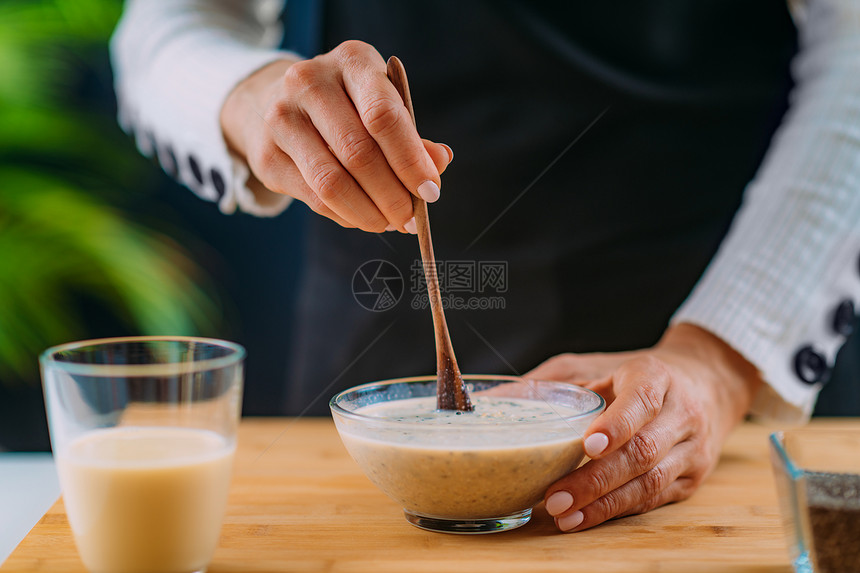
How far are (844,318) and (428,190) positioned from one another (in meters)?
0.66

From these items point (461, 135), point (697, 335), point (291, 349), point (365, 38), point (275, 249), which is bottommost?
point (291, 349)

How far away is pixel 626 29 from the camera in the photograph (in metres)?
1.28

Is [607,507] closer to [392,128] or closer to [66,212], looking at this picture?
[392,128]

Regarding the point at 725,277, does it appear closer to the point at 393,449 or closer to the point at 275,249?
the point at 393,449

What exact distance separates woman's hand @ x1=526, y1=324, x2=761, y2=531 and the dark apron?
29 cm

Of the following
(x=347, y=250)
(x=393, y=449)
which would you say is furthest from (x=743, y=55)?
(x=393, y=449)

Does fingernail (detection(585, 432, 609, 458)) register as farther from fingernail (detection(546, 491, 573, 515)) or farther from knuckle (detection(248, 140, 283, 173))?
knuckle (detection(248, 140, 283, 173))

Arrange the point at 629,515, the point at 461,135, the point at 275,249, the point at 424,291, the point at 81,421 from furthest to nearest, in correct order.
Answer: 1. the point at 275,249
2. the point at 461,135
3. the point at 424,291
4. the point at 629,515
5. the point at 81,421

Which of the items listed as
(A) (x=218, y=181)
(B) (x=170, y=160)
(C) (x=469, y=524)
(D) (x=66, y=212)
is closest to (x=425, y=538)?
(C) (x=469, y=524)

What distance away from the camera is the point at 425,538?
2.27ft

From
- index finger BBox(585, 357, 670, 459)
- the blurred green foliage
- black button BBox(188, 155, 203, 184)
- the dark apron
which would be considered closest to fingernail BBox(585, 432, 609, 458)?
index finger BBox(585, 357, 670, 459)

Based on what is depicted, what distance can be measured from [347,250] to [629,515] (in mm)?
735

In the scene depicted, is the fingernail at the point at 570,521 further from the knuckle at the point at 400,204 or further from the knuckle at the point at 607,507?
the knuckle at the point at 400,204

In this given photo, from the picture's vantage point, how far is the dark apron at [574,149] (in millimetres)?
1252
